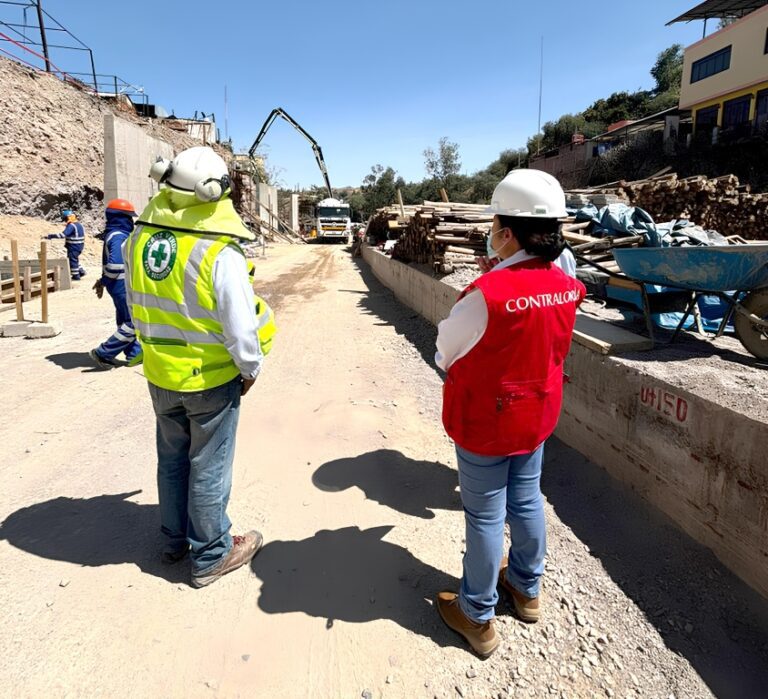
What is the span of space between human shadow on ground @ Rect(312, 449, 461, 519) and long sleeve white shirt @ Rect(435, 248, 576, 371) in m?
1.83

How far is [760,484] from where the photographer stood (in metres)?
2.66

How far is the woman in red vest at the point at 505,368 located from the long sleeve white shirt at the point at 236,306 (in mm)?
950

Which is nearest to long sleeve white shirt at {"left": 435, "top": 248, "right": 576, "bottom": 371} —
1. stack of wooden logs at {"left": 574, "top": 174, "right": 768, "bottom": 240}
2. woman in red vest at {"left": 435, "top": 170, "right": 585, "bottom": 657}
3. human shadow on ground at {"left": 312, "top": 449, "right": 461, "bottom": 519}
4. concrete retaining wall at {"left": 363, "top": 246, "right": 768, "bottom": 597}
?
woman in red vest at {"left": 435, "top": 170, "right": 585, "bottom": 657}

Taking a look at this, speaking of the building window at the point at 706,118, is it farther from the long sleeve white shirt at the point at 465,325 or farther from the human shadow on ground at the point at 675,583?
the long sleeve white shirt at the point at 465,325

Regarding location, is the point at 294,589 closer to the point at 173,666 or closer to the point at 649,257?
the point at 173,666

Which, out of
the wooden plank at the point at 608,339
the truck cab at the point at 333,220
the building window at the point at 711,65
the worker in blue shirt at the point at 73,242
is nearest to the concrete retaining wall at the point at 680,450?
the wooden plank at the point at 608,339

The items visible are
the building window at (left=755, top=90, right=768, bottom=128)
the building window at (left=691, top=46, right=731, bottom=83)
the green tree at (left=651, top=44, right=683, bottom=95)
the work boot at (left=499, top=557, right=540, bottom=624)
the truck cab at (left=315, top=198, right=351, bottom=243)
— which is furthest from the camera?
the green tree at (left=651, top=44, right=683, bottom=95)

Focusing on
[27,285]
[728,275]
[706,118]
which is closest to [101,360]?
[27,285]

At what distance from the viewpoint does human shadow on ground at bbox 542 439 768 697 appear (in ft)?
8.21

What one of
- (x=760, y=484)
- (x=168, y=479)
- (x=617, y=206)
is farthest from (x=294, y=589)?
(x=617, y=206)

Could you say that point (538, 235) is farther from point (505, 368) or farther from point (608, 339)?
point (608, 339)

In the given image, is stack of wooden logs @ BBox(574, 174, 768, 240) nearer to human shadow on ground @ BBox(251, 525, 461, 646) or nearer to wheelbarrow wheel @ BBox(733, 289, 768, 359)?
wheelbarrow wheel @ BBox(733, 289, 768, 359)

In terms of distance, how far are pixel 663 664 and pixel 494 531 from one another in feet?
3.60

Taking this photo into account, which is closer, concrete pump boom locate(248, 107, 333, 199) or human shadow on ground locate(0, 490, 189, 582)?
human shadow on ground locate(0, 490, 189, 582)
